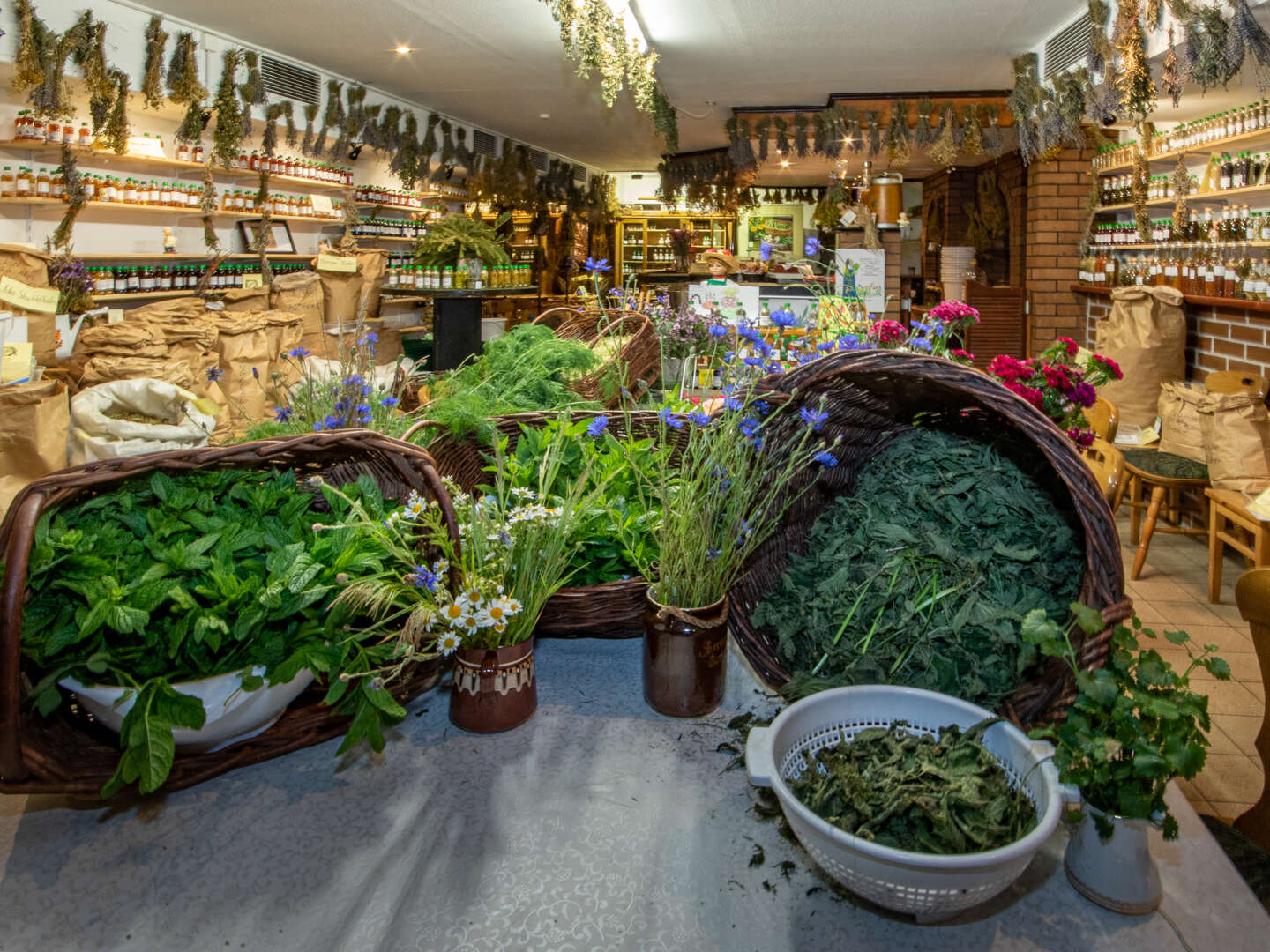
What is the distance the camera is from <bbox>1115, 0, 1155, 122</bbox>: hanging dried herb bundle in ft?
16.0

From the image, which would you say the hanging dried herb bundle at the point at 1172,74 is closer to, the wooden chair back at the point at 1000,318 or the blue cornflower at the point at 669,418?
the wooden chair back at the point at 1000,318

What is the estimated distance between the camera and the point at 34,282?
417 cm

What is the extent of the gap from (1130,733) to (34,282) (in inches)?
187

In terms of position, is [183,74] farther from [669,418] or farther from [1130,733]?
[1130,733]

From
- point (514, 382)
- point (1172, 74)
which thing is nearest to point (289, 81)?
point (514, 382)

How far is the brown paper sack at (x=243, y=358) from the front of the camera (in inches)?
204

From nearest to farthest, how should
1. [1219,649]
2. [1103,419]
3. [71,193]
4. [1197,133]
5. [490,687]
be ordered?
→ 1. [490,687]
2. [1219,649]
3. [1103,419]
4. [71,193]
5. [1197,133]

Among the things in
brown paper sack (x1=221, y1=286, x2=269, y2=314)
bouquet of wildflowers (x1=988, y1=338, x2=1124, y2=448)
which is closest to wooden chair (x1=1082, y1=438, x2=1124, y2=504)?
bouquet of wildflowers (x1=988, y1=338, x2=1124, y2=448)

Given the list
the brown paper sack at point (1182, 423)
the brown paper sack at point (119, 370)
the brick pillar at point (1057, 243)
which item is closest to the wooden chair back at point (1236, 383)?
the brown paper sack at point (1182, 423)

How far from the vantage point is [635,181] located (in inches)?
690

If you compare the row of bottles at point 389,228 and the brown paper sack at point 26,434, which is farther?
the row of bottles at point 389,228

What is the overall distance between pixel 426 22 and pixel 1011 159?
670 centimetres

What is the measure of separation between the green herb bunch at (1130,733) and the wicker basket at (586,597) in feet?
2.38

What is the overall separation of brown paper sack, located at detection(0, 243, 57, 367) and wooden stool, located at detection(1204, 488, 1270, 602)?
509cm
